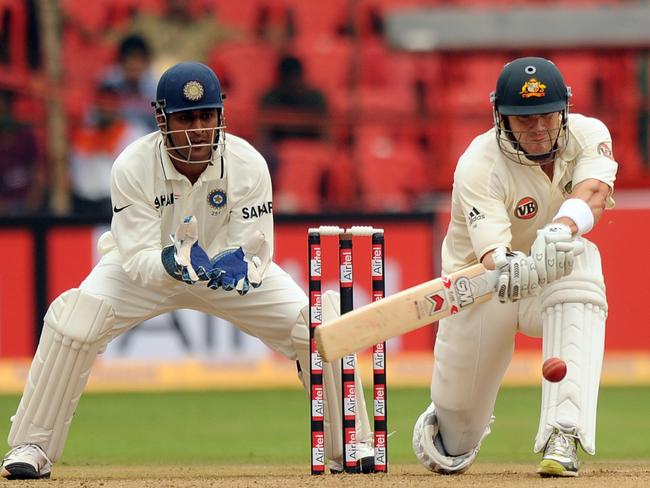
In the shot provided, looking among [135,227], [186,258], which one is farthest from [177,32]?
[186,258]

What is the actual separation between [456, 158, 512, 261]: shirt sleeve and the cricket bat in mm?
107

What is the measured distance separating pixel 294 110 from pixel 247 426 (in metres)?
4.19

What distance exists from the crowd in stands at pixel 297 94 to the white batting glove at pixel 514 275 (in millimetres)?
5576

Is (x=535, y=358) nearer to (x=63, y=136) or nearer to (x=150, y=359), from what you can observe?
(x=150, y=359)

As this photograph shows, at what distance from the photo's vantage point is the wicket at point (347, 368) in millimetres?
5512

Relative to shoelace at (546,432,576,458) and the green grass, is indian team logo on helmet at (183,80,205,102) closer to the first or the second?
shoelace at (546,432,576,458)

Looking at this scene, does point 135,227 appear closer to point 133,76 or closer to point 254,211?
point 254,211

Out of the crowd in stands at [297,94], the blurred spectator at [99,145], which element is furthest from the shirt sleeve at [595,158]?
the blurred spectator at [99,145]

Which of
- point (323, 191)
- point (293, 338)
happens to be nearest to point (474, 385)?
point (293, 338)

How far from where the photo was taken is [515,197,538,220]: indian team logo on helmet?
5438 millimetres

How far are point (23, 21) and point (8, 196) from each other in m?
1.79

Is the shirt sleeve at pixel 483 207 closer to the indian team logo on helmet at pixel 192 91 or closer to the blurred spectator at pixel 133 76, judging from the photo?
the indian team logo on helmet at pixel 192 91

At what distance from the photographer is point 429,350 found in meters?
10.6

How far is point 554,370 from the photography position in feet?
16.6
